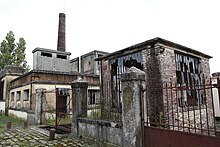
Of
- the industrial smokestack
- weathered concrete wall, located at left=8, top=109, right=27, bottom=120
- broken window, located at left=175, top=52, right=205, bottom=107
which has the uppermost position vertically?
the industrial smokestack

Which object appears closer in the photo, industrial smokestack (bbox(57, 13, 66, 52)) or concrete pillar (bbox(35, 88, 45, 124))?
concrete pillar (bbox(35, 88, 45, 124))

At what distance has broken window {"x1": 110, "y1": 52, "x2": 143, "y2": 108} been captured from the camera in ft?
27.9

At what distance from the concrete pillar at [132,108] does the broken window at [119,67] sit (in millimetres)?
3586

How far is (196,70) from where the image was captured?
30.9 feet

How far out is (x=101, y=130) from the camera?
225 inches

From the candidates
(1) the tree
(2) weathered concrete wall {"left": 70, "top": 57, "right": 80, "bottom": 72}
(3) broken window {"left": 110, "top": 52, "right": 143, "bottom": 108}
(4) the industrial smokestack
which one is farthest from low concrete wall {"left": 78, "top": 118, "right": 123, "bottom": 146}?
(1) the tree

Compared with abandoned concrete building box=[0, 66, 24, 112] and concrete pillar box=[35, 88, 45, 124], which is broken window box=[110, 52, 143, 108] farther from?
abandoned concrete building box=[0, 66, 24, 112]

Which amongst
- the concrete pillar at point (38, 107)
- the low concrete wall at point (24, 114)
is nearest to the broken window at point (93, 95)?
the low concrete wall at point (24, 114)

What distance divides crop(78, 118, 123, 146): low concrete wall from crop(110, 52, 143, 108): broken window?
2449 mm

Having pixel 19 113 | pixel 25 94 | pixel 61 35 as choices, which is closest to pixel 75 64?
pixel 61 35

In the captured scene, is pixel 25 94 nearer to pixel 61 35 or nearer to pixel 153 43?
pixel 61 35

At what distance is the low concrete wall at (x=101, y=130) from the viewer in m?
5.13

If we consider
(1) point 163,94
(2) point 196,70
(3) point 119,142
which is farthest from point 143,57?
(3) point 119,142

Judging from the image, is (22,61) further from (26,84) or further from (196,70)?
(196,70)
